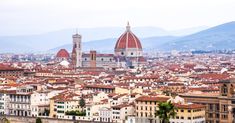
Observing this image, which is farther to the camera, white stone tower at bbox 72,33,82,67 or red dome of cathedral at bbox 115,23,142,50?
red dome of cathedral at bbox 115,23,142,50

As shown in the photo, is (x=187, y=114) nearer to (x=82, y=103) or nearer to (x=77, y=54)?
(x=82, y=103)

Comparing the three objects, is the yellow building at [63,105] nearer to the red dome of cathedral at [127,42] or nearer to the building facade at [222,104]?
the building facade at [222,104]

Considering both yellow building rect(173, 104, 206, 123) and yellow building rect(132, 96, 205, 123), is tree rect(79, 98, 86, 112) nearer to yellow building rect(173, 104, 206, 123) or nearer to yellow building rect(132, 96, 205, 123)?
yellow building rect(132, 96, 205, 123)

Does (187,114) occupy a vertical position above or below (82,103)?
below

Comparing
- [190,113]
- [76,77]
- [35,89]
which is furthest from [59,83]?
[190,113]

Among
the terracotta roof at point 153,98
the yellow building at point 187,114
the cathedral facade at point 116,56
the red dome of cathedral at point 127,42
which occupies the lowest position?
the yellow building at point 187,114

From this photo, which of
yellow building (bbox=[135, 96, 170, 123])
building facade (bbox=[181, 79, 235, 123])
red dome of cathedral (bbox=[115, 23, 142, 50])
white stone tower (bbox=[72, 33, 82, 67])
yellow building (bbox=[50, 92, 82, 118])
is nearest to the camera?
building facade (bbox=[181, 79, 235, 123])

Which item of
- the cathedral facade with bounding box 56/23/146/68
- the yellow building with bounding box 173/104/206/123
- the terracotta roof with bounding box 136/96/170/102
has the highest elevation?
the cathedral facade with bounding box 56/23/146/68

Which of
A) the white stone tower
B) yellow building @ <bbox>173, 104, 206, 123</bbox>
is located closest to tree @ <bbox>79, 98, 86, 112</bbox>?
yellow building @ <bbox>173, 104, 206, 123</bbox>

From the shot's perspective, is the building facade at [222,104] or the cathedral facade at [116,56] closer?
the building facade at [222,104]

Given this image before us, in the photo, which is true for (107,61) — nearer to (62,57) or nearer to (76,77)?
(62,57)

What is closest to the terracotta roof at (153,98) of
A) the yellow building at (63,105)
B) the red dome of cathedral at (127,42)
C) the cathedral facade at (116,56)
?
the yellow building at (63,105)

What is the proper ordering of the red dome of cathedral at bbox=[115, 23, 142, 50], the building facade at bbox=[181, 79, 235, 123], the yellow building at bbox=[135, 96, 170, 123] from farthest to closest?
1. the red dome of cathedral at bbox=[115, 23, 142, 50]
2. the yellow building at bbox=[135, 96, 170, 123]
3. the building facade at bbox=[181, 79, 235, 123]

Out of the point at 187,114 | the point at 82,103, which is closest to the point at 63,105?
the point at 82,103
